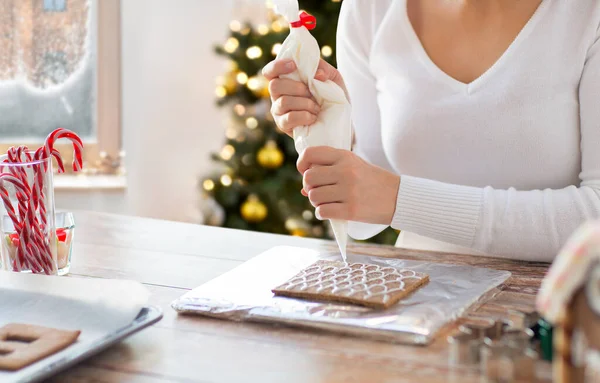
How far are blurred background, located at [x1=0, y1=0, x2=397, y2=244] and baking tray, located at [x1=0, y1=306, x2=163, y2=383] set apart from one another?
6.40ft

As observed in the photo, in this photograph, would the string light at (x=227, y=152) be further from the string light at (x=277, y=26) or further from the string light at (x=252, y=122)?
the string light at (x=277, y=26)

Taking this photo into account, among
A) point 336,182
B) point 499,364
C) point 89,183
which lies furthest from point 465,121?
point 89,183

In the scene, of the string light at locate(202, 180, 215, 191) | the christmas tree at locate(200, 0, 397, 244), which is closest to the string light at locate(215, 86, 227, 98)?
the christmas tree at locate(200, 0, 397, 244)

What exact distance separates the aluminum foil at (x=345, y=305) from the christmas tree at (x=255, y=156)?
1.74m

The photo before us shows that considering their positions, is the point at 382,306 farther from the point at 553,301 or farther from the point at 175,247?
the point at 175,247

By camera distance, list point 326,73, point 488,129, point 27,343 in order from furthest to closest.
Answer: point 488,129 < point 326,73 < point 27,343

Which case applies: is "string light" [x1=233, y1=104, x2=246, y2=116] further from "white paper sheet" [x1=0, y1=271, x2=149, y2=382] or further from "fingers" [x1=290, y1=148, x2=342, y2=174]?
"white paper sheet" [x1=0, y1=271, x2=149, y2=382]

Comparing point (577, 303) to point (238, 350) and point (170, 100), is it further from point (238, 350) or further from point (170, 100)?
point (170, 100)

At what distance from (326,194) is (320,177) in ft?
0.09

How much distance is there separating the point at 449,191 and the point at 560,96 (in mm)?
290

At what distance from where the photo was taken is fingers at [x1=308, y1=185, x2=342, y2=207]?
1189 millimetres

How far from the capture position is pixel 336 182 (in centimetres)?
120

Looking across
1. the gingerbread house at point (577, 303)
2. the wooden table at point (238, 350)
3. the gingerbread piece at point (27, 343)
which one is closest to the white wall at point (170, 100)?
the wooden table at point (238, 350)

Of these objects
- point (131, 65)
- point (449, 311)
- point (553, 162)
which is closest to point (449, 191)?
point (553, 162)
